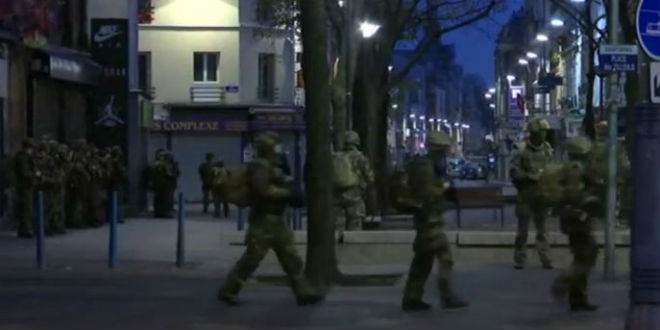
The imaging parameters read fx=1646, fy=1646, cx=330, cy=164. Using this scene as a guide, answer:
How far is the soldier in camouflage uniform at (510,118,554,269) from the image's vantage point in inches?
823

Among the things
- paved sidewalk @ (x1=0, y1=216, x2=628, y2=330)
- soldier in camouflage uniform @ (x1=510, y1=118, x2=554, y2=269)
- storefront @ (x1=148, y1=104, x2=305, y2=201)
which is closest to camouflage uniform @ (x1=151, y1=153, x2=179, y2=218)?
paved sidewalk @ (x1=0, y1=216, x2=628, y2=330)

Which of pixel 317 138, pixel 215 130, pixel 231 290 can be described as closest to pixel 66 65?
pixel 317 138

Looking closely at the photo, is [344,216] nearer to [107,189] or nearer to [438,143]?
[438,143]

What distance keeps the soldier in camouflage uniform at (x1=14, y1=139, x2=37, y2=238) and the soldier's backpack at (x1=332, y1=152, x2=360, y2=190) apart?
6657 millimetres

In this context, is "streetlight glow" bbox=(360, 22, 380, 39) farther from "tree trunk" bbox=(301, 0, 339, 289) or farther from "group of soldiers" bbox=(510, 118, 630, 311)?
"group of soldiers" bbox=(510, 118, 630, 311)

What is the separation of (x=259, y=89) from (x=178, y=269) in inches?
1543

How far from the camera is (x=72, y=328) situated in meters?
14.6

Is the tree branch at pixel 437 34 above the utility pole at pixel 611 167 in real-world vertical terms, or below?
above

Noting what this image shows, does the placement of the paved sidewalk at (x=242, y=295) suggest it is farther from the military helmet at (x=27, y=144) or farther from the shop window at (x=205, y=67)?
the shop window at (x=205, y=67)

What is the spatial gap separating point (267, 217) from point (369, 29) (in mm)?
22081

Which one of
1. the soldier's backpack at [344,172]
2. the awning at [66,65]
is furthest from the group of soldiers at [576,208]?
the awning at [66,65]

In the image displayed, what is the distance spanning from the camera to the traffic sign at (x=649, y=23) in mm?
13719

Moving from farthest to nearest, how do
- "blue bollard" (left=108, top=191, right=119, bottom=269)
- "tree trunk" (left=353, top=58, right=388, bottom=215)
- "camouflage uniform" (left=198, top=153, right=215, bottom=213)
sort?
1. "camouflage uniform" (left=198, top=153, right=215, bottom=213)
2. "tree trunk" (left=353, top=58, right=388, bottom=215)
3. "blue bollard" (left=108, top=191, right=119, bottom=269)

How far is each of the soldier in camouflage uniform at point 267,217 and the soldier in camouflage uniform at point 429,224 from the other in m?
1.17
